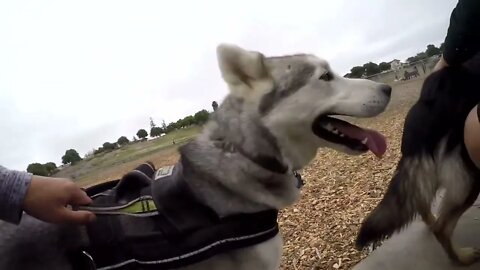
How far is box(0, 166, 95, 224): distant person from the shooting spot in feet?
4.24

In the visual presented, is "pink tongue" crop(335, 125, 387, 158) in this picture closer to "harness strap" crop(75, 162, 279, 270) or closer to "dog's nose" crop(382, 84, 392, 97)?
"dog's nose" crop(382, 84, 392, 97)

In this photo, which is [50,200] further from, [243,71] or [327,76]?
[327,76]

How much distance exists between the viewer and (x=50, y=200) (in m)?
1.32

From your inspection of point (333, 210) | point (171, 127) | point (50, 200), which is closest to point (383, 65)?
point (171, 127)

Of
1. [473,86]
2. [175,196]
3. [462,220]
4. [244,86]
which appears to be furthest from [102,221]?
[462,220]

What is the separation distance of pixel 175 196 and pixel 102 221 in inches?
11.4

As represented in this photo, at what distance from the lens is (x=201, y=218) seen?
5.23 ft

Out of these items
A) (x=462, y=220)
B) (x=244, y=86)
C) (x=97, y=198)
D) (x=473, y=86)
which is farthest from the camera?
(x=462, y=220)

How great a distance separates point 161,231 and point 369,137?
1071 millimetres

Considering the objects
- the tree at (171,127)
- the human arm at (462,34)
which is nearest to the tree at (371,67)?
the tree at (171,127)

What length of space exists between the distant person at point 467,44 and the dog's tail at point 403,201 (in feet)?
0.94

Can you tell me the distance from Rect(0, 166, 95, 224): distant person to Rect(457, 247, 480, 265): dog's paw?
2.11 meters

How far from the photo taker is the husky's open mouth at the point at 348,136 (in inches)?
74.9

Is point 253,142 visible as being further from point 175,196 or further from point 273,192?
point 175,196
